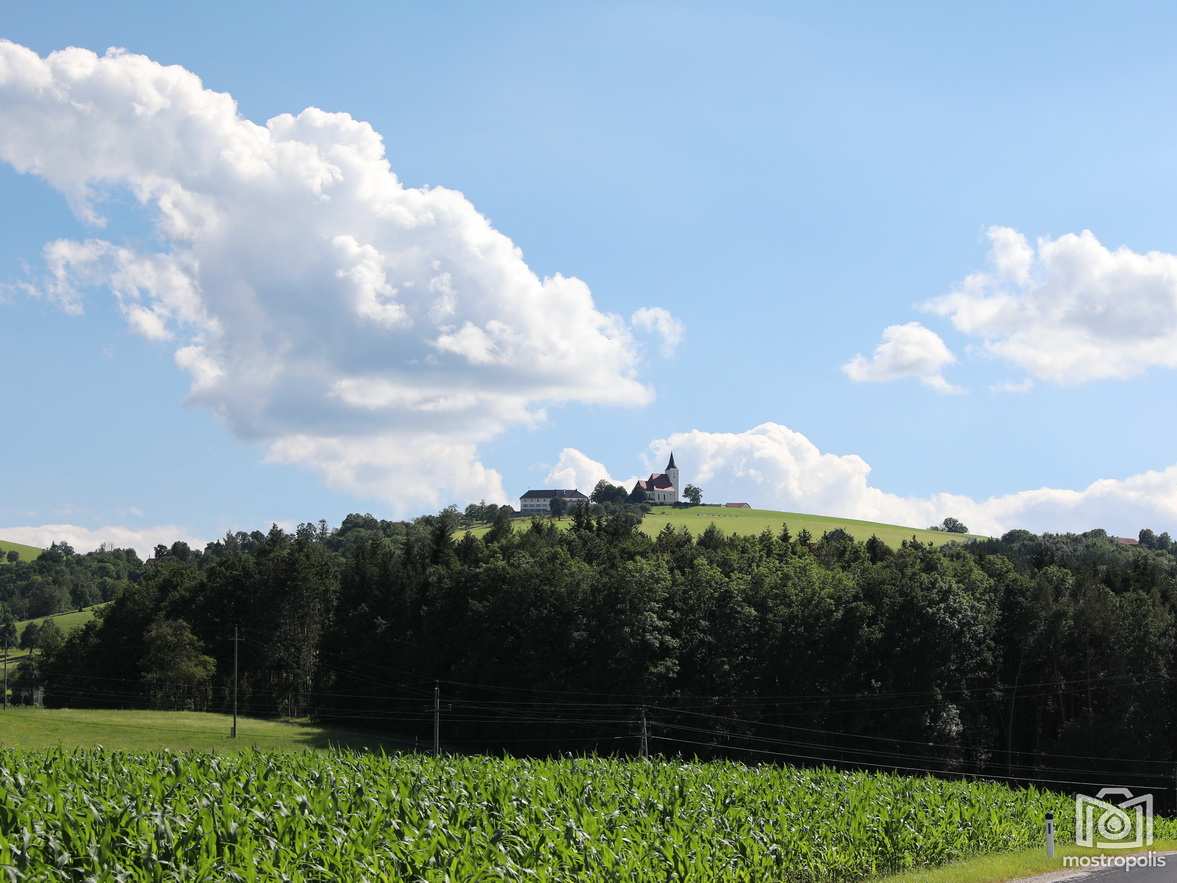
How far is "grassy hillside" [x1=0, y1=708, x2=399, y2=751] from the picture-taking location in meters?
68.6

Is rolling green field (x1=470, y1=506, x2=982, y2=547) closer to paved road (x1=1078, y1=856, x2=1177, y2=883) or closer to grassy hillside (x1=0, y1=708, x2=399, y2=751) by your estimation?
grassy hillside (x1=0, y1=708, x2=399, y2=751)

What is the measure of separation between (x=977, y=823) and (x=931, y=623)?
1578 inches

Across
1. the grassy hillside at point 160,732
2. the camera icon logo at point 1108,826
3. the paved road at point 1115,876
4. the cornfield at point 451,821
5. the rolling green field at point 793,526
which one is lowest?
the grassy hillside at point 160,732

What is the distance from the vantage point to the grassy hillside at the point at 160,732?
68562 mm

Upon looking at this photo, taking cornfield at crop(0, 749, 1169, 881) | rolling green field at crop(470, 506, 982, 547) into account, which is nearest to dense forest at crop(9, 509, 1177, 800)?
cornfield at crop(0, 749, 1169, 881)

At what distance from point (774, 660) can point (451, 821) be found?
57619mm

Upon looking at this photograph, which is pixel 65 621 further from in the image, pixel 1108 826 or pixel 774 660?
pixel 1108 826

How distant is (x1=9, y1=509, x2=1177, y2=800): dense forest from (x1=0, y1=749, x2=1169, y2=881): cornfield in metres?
40.1

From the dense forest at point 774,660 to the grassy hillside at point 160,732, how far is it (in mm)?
6631

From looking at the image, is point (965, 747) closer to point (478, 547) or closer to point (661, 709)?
point (661, 709)

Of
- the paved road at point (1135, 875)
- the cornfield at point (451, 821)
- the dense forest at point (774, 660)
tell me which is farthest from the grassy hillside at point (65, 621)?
the paved road at point (1135, 875)

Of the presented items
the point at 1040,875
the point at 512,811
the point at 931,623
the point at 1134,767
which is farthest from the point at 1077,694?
the point at 512,811

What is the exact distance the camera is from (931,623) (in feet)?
219

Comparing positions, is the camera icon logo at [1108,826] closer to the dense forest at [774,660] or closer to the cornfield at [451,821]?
the cornfield at [451,821]
